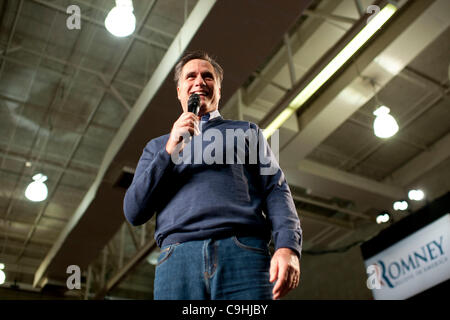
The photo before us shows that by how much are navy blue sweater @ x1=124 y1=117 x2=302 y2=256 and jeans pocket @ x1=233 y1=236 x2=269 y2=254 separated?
0.8 inches

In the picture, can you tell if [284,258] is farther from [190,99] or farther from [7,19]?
[7,19]

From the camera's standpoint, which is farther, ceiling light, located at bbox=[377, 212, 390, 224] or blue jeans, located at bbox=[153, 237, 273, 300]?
ceiling light, located at bbox=[377, 212, 390, 224]

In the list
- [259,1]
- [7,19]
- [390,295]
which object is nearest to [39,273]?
[7,19]

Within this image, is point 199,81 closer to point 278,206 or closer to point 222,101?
point 278,206

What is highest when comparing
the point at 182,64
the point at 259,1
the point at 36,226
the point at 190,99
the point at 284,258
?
the point at 36,226

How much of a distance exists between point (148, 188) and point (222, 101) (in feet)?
11.4

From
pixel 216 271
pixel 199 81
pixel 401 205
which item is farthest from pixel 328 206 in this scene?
pixel 216 271

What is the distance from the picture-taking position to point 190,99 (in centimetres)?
138

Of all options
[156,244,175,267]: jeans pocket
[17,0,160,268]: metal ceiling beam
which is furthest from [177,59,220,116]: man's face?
[17,0,160,268]: metal ceiling beam

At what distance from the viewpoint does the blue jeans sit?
1.02 metres

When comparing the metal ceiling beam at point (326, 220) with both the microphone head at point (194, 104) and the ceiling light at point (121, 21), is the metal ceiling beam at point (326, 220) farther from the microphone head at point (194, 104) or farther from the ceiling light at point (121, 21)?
the microphone head at point (194, 104)

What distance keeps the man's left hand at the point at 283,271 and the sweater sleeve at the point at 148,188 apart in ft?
1.24

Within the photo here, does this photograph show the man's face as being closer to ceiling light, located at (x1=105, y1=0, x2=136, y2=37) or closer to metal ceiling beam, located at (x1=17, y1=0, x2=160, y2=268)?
ceiling light, located at (x1=105, y1=0, x2=136, y2=37)
